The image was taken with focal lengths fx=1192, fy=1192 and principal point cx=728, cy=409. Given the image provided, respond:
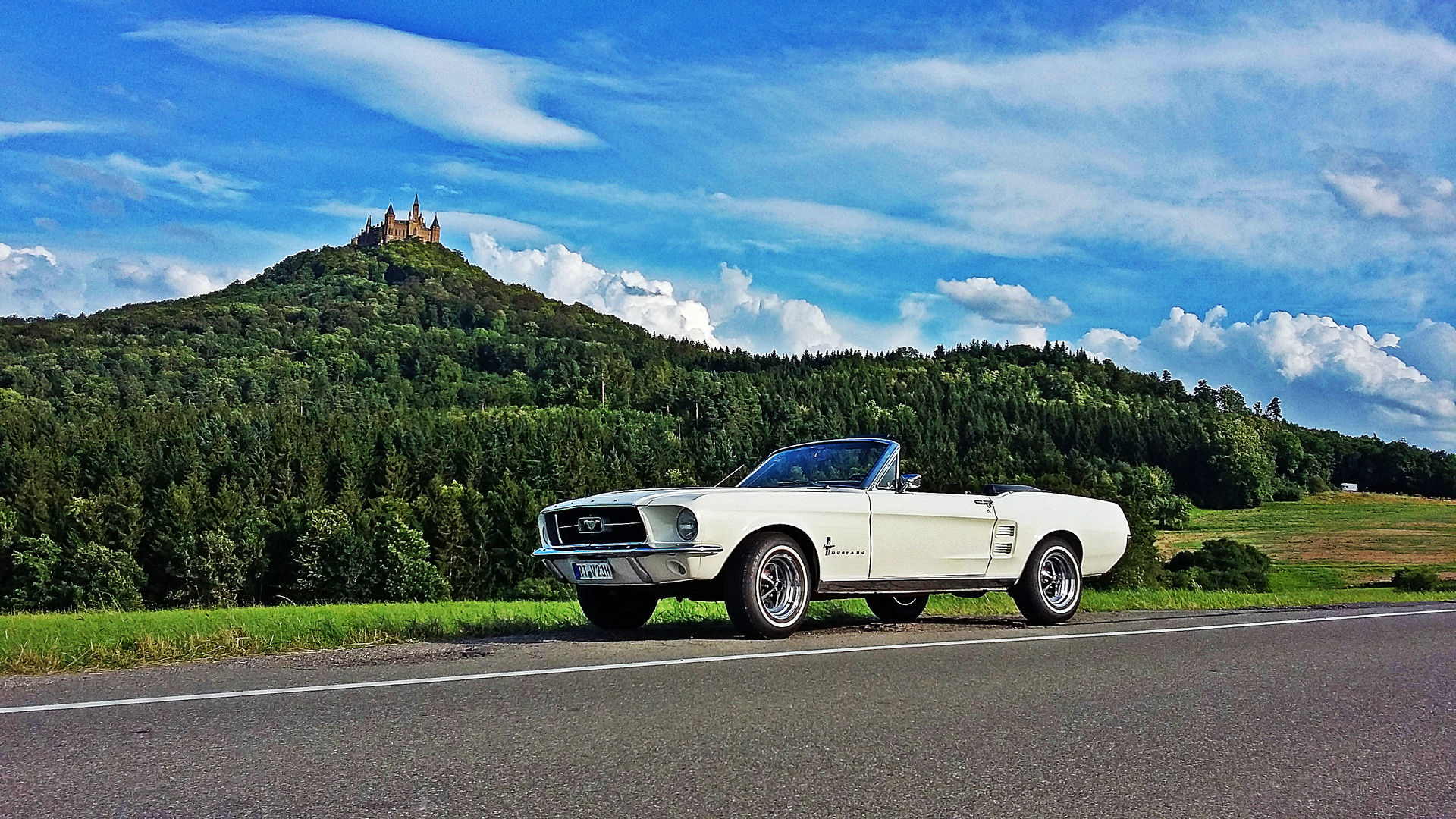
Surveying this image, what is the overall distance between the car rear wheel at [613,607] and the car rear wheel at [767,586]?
3.75ft

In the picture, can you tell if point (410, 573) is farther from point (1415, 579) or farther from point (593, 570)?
point (593, 570)

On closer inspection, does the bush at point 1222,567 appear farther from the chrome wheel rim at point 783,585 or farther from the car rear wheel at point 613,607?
the chrome wheel rim at point 783,585

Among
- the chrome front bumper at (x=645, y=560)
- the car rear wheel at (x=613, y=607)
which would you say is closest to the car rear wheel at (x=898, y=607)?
the car rear wheel at (x=613, y=607)

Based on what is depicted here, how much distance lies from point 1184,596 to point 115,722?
14.0 meters

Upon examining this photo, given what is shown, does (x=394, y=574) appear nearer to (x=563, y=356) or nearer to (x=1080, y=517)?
(x=1080, y=517)

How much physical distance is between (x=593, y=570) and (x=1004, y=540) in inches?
149

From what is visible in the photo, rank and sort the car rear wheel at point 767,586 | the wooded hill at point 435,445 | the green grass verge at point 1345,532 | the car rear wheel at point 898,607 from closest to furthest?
the car rear wheel at point 767,586, the car rear wheel at point 898,607, the green grass verge at point 1345,532, the wooded hill at point 435,445

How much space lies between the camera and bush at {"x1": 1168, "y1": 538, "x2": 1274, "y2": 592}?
60906 mm

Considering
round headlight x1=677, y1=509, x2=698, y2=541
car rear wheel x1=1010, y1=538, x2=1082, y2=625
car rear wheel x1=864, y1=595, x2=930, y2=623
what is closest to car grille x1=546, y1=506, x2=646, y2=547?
round headlight x1=677, y1=509, x2=698, y2=541

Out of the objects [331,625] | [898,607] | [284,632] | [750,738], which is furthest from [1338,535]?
[750,738]

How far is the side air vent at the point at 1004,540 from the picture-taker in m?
10.4

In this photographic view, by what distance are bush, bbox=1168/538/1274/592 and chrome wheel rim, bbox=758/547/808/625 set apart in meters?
52.4

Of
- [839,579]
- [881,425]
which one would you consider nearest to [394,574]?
[839,579]

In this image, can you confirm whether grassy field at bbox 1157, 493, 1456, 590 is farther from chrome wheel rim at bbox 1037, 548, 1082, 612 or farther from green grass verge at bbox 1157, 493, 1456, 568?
chrome wheel rim at bbox 1037, 548, 1082, 612
